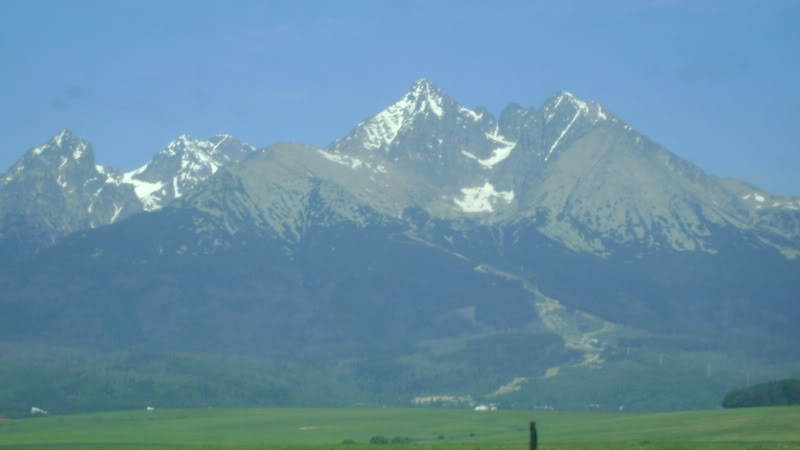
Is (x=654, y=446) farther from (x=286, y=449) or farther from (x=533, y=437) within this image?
(x=533, y=437)

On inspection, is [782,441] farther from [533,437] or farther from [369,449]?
[533,437]

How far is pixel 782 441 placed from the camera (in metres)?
193

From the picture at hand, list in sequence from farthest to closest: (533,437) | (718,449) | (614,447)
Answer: (614,447), (718,449), (533,437)

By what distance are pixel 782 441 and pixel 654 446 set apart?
20.8 m

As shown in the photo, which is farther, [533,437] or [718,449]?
[718,449]

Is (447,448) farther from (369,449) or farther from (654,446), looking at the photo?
(654,446)

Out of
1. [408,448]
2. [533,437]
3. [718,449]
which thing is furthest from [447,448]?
[533,437]

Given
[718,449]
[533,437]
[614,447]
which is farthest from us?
[614,447]

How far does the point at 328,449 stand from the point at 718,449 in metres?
56.8

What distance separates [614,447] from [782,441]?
83.4 ft

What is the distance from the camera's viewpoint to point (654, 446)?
186250 millimetres

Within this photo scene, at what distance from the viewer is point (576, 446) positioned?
191000 mm

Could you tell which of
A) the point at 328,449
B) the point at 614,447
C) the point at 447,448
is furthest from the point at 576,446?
the point at 328,449

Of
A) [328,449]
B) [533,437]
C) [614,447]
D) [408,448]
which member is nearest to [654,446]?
[614,447]
